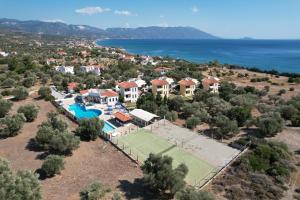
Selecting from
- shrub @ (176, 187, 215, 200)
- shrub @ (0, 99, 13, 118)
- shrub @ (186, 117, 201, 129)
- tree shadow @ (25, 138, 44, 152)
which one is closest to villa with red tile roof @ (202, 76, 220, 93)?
shrub @ (186, 117, 201, 129)

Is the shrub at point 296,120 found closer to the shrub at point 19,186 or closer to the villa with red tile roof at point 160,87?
the villa with red tile roof at point 160,87

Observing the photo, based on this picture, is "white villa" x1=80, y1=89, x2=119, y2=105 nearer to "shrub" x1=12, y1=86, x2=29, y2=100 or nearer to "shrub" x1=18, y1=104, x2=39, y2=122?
"shrub" x1=12, y1=86, x2=29, y2=100

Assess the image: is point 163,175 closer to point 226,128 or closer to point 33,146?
point 226,128

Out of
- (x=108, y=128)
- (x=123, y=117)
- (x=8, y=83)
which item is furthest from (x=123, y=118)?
Answer: (x=8, y=83)

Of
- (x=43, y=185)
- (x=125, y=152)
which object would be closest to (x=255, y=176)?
(x=125, y=152)

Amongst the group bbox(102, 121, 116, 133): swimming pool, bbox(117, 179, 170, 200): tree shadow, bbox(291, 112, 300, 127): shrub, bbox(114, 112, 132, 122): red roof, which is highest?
bbox(291, 112, 300, 127): shrub
